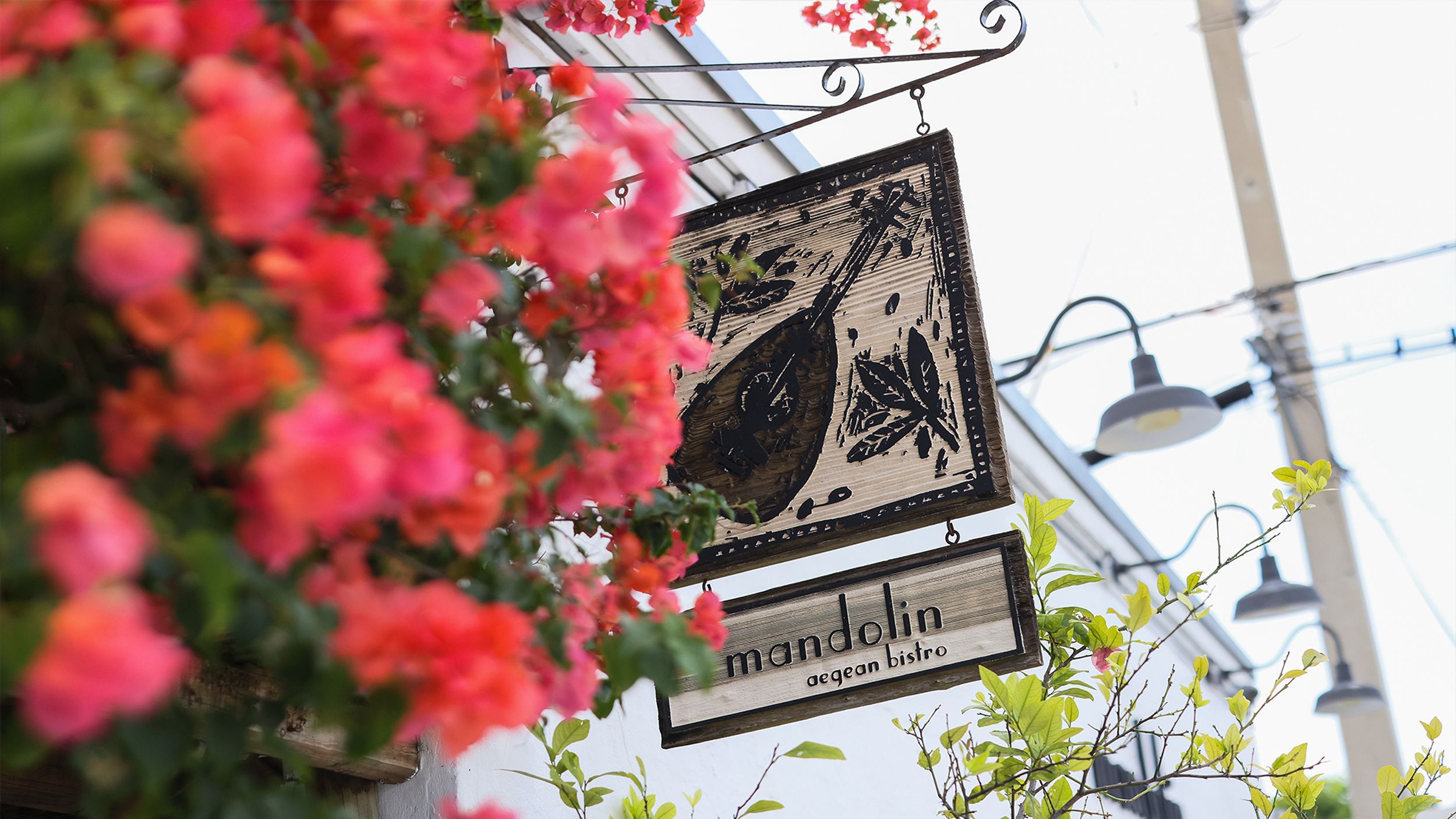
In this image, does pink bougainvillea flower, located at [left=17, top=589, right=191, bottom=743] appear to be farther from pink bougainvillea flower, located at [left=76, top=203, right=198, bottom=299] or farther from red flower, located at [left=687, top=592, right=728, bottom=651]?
red flower, located at [left=687, top=592, right=728, bottom=651]

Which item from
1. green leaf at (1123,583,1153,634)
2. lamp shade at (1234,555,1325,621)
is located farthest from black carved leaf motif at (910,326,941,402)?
lamp shade at (1234,555,1325,621)

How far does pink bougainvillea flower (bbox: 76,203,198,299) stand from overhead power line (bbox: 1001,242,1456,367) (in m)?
4.39

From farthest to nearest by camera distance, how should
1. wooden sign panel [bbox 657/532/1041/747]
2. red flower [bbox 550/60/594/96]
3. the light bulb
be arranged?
the light bulb
wooden sign panel [bbox 657/532/1041/747]
red flower [bbox 550/60/594/96]

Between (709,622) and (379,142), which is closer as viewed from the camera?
(379,142)

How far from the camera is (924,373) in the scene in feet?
5.05

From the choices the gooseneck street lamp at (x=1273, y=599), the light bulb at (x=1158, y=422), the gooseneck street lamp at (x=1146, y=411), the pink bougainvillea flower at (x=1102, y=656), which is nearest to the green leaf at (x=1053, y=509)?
the pink bougainvillea flower at (x=1102, y=656)

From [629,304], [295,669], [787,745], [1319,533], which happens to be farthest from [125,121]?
[1319,533]

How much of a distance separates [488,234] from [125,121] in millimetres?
311

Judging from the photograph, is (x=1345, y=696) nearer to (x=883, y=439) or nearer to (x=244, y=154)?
(x=883, y=439)

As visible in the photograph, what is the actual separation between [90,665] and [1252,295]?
5.78m

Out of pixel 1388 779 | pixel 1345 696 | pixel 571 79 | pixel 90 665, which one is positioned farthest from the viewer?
pixel 1345 696

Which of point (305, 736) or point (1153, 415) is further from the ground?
point (1153, 415)

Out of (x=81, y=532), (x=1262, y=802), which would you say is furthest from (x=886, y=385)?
(x=81, y=532)

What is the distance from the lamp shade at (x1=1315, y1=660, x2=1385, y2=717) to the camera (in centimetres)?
589
